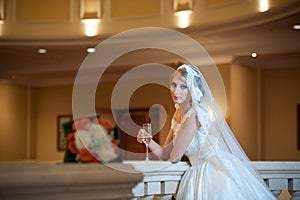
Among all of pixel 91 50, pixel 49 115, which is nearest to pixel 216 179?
pixel 91 50

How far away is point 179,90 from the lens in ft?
10.5

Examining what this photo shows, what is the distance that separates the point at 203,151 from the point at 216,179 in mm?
174

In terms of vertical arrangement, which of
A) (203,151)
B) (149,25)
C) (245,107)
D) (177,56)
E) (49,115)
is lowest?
(203,151)

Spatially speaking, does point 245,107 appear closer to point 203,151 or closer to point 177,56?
point 177,56

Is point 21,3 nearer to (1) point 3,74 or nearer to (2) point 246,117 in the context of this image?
(1) point 3,74

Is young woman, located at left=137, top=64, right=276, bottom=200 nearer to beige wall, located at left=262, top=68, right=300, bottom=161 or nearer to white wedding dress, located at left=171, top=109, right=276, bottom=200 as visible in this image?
white wedding dress, located at left=171, top=109, right=276, bottom=200

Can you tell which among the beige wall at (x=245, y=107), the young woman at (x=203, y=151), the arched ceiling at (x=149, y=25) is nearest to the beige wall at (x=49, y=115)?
the arched ceiling at (x=149, y=25)

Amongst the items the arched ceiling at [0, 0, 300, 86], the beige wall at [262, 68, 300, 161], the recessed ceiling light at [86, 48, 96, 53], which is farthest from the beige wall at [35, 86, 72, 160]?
the beige wall at [262, 68, 300, 161]

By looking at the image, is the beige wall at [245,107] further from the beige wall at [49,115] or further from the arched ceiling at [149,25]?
the beige wall at [49,115]

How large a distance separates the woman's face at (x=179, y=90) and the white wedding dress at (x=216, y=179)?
10 cm

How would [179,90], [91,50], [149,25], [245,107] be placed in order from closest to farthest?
[179,90] < [149,25] < [91,50] < [245,107]

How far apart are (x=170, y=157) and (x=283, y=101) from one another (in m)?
8.40

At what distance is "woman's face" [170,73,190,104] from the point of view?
3166mm

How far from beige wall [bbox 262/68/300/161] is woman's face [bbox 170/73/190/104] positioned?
26.1 ft
